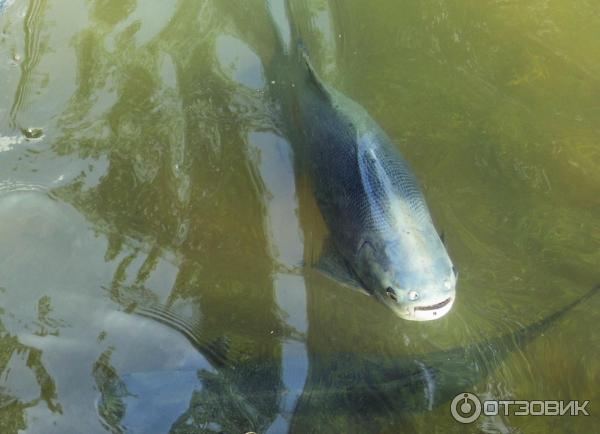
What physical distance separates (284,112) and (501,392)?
2.32 metres

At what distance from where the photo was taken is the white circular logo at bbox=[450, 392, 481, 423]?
2908mm

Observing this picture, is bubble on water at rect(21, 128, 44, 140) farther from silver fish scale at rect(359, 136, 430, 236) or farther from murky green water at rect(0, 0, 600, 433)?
silver fish scale at rect(359, 136, 430, 236)

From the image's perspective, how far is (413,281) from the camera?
2789 millimetres

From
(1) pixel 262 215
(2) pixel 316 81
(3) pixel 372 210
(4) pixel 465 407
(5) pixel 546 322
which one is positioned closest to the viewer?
(4) pixel 465 407

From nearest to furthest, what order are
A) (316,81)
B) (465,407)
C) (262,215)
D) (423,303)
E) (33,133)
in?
(423,303)
(465,407)
(262,215)
(316,81)
(33,133)

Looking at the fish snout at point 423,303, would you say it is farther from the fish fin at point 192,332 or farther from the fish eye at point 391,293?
the fish fin at point 192,332

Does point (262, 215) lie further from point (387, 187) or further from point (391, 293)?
point (391, 293)

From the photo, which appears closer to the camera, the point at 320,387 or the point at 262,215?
the point at 320,387

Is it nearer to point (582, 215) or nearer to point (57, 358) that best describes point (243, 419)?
point (57, 358)

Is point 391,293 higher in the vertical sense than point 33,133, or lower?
lower

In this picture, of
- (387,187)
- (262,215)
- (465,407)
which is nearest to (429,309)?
(465,407)

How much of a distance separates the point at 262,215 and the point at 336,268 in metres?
0.66

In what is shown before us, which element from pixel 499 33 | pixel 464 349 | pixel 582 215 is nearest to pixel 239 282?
pixel 464 349

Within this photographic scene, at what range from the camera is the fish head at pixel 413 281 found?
2.77m
